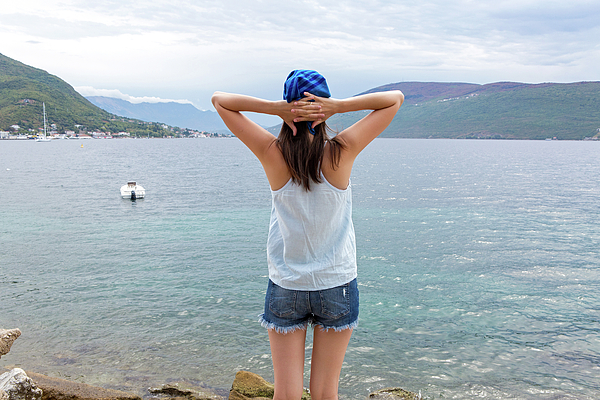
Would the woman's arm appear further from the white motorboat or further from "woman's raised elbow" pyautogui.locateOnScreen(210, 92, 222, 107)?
the white motorboat

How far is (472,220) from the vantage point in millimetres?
22109

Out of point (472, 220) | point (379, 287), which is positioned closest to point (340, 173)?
point (379, 287)

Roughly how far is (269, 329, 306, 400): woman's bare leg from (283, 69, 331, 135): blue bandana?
4.34 ft

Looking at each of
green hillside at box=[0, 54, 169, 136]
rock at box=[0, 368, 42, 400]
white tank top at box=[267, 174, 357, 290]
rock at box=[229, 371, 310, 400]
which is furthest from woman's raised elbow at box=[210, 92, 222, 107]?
green hillside at box=[0, 54, 169, 136]

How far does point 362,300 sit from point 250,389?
582 centimetres

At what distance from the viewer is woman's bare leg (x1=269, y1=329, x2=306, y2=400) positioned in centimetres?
254

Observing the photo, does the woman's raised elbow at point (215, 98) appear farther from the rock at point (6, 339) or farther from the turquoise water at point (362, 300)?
the turquoise water at point (362, 300)

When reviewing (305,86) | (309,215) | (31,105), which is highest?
(31,105)

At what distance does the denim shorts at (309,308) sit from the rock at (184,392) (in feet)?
13.9

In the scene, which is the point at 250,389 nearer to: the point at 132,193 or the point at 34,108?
the point at 132,193

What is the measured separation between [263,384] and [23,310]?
7.54 meters

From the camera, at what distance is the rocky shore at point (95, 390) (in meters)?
4.66

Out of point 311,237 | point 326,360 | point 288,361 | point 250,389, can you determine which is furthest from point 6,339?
point 311,237

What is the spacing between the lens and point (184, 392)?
20.2 feet
